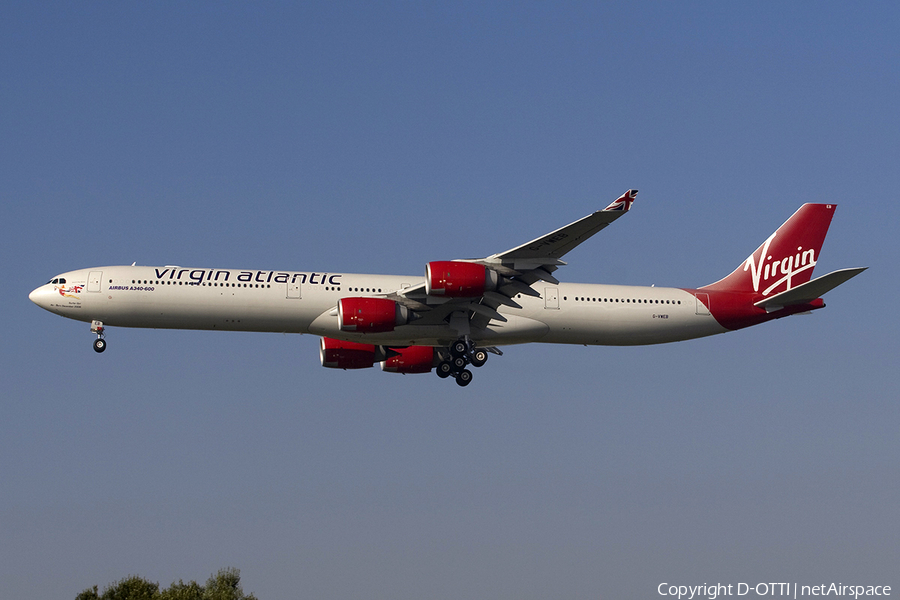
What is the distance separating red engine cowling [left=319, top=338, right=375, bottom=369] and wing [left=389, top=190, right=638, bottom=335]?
6488mm

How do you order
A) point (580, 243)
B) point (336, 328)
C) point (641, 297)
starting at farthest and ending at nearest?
1. point (641, 297)
2. point (336, 328)
3. point (580, 243)

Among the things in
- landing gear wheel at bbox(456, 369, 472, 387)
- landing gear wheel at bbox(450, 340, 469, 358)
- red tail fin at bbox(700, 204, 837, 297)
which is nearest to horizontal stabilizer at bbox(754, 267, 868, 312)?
red tail fin at bbox(700, 204, 837, 297)

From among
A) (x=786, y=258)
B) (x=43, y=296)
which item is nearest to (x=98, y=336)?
(x=43, y=296)

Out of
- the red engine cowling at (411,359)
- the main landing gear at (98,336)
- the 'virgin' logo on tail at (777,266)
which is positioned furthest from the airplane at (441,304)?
the red engine cowling at (411,359)

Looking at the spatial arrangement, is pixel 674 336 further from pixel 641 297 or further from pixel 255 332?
pixel 255 332

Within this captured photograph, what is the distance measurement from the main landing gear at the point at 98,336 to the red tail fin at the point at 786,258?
98.8 feet

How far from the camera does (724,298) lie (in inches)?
2261

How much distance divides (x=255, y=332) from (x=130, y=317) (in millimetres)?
5692

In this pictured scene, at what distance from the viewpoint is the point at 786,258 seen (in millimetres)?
59281

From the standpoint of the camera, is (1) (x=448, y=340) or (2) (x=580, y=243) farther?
→ (1) (x=448, y=340)

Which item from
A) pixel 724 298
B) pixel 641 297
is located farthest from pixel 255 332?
pixel 724 298

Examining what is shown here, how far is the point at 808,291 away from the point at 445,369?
1798 cm

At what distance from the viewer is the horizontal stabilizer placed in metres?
50.7

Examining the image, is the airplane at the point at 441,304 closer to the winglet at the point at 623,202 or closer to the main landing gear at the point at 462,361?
the main landing gear at the point at 462,361
